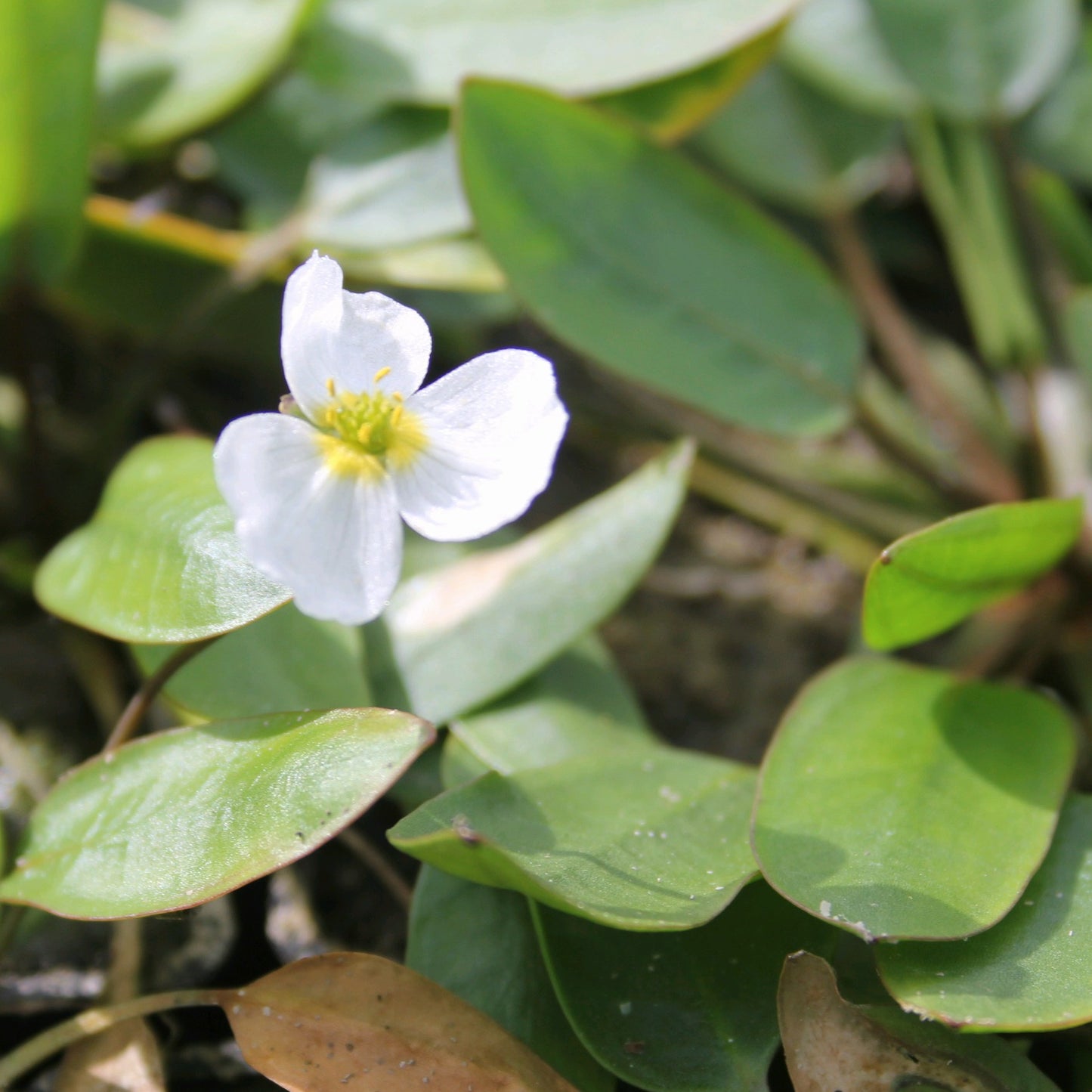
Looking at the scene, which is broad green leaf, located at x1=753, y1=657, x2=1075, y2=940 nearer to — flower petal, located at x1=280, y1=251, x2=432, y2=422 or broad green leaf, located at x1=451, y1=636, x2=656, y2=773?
broad green leaf, located at x1=451, y1=636, x2=656, y2=773

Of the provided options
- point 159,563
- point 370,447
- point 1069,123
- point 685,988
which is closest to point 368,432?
point 370,447

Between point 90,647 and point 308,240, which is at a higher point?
point 308,240

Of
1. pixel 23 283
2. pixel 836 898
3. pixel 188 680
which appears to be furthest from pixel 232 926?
pixel 23 283

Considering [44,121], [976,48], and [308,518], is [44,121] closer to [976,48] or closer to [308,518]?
[308,518]

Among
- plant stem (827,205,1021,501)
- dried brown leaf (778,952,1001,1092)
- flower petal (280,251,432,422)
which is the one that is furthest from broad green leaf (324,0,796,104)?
dried brown leaf (778,952,1001,1092)

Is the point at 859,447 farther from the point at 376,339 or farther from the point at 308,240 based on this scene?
the point at 376,339
